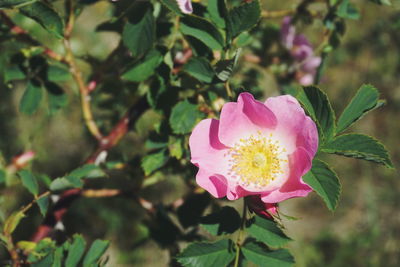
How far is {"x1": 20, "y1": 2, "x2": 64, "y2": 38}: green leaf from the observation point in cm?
88

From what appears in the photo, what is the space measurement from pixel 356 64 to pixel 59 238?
2699 millimetres

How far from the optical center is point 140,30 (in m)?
0.94

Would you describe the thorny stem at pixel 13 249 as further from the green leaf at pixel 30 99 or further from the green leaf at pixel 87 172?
the green leaf at pixel 30 99

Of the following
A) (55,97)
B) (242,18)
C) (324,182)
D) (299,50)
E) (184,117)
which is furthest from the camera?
(299,50)

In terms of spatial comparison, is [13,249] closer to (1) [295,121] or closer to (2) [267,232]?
(2) [267,232]

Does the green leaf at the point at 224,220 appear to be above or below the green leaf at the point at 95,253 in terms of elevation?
above

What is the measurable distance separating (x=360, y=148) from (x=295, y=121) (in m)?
0.13

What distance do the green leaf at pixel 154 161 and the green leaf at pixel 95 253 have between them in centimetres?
19

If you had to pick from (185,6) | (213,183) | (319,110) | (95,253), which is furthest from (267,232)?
(185,6)

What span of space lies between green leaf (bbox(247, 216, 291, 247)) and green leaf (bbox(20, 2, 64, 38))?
57 cm

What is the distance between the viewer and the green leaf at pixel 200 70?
2.91ft

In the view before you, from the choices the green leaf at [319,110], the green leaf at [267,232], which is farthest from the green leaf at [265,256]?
the green leaf at [319,110]

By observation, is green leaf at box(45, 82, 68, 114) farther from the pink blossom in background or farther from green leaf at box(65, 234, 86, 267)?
the pink blossom in background

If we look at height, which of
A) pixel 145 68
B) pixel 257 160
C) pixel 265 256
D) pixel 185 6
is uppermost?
pixel 185 6
